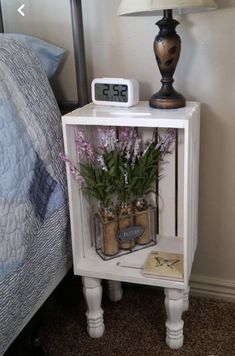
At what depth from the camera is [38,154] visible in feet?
3.24

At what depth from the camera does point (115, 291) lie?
1375mm

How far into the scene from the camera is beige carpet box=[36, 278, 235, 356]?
118 cm

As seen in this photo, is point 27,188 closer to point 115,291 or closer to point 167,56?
point 167,56

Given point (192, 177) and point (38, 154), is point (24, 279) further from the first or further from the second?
point (192, 177)

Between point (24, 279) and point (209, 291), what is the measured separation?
0.73 m

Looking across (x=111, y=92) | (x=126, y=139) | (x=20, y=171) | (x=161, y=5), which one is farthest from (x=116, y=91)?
(x=20, y=171)

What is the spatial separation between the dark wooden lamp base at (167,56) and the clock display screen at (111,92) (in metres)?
0.08

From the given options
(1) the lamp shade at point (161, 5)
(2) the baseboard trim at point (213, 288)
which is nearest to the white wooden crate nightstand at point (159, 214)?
(2) the baseboard trim at point (213, 288)

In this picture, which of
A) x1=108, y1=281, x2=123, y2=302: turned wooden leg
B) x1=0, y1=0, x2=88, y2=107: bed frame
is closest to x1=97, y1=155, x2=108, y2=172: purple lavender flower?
x1=0, y1=0, x2=88, y2=107: bed frame

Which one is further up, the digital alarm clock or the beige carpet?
the digital alarm clock

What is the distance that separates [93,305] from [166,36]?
2.53 ft

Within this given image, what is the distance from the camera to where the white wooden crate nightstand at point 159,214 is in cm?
100

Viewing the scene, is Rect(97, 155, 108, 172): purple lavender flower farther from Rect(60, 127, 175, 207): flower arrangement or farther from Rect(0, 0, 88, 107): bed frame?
Rect(0, 0, 88, 107): bed frame

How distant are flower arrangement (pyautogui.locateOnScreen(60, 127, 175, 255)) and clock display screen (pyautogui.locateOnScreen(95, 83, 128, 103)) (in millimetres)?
82
